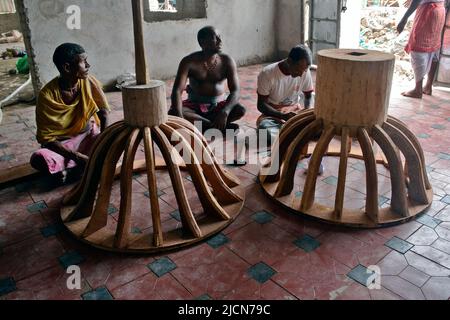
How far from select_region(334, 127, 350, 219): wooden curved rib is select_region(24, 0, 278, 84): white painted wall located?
4.72m

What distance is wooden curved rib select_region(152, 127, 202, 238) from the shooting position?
2.71m

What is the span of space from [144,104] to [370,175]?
161 centimetres

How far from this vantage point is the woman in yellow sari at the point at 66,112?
333cm

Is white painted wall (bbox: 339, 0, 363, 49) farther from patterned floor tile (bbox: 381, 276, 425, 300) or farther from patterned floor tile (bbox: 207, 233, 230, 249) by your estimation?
patterned floor tile (bbox: 381, 276, 425, 300)

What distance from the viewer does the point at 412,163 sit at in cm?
306

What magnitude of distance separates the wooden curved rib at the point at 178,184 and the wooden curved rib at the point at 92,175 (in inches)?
12.0

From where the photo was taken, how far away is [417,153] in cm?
304

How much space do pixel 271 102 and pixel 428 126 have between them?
6.46ft

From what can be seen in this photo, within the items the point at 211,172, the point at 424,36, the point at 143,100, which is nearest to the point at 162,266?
the point at 211,172

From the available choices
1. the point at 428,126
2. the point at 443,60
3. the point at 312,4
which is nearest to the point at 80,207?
the point at 428,126

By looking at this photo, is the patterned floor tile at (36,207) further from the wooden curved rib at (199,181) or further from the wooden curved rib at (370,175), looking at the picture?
the wooden curved rib at (370,175)

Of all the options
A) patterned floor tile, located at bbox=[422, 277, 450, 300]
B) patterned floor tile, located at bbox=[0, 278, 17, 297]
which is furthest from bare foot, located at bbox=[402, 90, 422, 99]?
patterned floor tile, located at bbox=[0, 278, 17, 297]

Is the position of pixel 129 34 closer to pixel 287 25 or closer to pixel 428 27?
pixel 287 25
